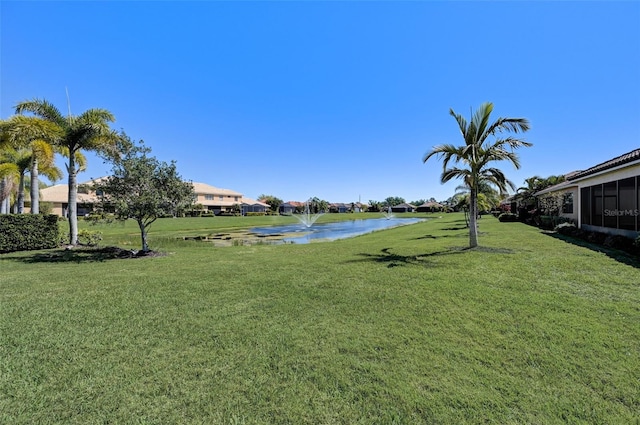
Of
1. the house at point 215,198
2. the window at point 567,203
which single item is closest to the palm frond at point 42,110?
the window at point 567,203

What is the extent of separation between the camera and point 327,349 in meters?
3.76

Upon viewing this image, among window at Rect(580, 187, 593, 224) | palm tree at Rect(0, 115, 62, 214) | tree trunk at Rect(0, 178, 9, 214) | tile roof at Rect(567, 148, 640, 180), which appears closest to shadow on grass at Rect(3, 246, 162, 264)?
palm tree at Rect(0, 115, 62, 214)

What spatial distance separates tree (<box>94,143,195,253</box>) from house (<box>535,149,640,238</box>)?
56.1 ft

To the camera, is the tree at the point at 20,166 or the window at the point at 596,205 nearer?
the window at the point at 596,205

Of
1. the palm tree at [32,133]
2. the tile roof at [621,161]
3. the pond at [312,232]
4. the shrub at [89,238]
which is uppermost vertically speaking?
the palm tree at [32,133]

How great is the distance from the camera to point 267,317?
15.8ft

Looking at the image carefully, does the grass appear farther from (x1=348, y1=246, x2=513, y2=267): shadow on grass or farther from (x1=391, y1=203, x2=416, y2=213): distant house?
(x1=391, y1=203, x2=416, y2=213): distant house

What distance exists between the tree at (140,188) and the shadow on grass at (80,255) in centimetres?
78

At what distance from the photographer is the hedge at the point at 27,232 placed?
12.6m

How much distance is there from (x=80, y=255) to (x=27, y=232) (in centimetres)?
351

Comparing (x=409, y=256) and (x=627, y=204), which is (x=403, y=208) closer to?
(x=627, y=204)

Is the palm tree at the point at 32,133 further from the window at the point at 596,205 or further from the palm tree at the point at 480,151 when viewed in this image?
the window at the point at 596,205

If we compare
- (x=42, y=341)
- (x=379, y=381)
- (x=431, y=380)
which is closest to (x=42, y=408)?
(x=42, y=341)

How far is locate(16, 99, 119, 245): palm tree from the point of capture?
13359 millimetres
